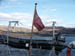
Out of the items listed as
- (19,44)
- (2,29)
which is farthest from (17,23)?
(2,29)

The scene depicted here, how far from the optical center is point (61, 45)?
1028 inches

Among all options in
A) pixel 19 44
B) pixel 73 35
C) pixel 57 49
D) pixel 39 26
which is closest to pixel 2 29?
pixel 73 35

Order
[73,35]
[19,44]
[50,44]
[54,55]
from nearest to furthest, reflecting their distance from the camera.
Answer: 1. [54,55]
2. [50,44]
3. [19,44]
4. [73,35]

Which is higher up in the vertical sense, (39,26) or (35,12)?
Answer: (35,12)

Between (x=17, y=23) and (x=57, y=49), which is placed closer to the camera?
(x=57, y=49)

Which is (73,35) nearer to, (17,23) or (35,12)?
(17,23)

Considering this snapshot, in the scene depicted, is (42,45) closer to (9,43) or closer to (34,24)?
(9,43)

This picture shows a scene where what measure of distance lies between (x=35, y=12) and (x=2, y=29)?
65.3 m

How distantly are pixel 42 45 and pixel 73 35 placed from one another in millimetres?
81911

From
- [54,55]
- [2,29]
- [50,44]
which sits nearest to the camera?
[54,55]

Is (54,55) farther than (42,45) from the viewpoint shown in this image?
No

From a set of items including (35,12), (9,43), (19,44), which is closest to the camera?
(35,12)

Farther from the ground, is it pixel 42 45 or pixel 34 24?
pixel 34 24

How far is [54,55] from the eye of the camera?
25828mm
